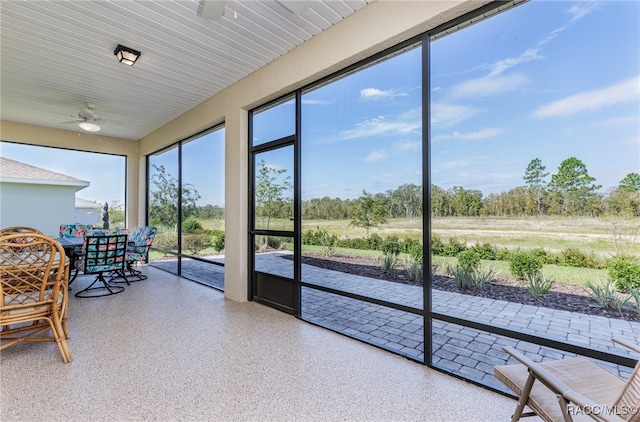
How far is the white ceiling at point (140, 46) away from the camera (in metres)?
2.55

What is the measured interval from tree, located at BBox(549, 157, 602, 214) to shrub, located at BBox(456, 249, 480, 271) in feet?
2.13

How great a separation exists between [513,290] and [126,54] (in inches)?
169

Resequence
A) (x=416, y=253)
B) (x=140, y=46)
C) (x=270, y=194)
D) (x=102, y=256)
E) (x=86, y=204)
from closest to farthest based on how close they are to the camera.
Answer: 1. (x=416, y=253)
2. (x=140, y=46)
3. (x=270, y=194)
4. (x=102, y=256)
5. (x=86, y=204)

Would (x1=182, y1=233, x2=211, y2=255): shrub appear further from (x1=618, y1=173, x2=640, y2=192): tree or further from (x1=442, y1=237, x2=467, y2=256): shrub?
(x1=618, y1=173, x2=640, y2=192): tree

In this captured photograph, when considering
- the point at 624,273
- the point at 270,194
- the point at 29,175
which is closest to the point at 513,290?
the point at 624,273

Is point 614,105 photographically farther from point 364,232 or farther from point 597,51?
point 364,232

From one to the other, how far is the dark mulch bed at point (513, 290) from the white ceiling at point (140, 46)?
2330 mm

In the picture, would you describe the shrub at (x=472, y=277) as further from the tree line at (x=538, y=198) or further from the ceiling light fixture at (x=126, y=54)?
the ceiling light fixture at (x=126, y=54)

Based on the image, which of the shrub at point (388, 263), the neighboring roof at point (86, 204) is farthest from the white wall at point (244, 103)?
the shrub at point (388, 263)

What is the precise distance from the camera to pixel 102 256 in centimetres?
438

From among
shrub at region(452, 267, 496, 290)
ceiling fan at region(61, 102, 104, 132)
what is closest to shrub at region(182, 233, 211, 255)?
ceiling fan at region(61, 102, 104, 132)

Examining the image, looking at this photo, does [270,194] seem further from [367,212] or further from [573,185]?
[573,185]

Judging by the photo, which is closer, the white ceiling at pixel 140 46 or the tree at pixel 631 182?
the tree at pixel 631 182

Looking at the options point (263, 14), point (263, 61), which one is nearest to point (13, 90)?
point (263, 61)
